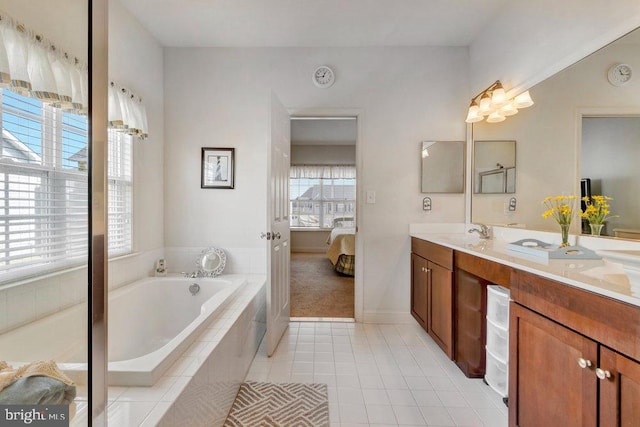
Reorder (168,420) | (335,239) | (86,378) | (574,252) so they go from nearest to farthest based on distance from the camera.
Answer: (86,378)
(168,420)
(574,252)
(335,239)

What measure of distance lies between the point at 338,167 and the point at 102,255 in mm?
6351

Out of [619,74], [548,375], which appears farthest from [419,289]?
[619,74]

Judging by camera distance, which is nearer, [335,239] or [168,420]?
[168,420]

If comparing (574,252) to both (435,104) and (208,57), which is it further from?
(208,57)

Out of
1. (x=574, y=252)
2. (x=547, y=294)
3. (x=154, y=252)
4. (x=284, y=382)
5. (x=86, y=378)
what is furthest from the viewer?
(x=154, y=252)

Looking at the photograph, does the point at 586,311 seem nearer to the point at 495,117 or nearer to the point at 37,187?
the point at 495,117

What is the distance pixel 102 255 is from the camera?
760 mm

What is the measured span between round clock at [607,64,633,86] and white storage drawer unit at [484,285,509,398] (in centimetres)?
118

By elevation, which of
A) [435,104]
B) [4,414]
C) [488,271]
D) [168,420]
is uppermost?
[435,104]

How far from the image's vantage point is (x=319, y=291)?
373 centimetres

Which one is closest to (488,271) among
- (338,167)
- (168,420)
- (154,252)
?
(168,420)

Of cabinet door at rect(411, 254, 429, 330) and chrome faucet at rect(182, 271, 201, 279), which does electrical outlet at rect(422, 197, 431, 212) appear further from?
chrome faucet at rect(182, 271, 201, 279)

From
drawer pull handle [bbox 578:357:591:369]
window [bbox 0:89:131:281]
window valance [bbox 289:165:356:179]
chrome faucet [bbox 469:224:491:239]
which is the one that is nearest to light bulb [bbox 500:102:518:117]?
chrome faucet [bbox 469:224:491:239]

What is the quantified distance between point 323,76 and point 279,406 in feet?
8.83
